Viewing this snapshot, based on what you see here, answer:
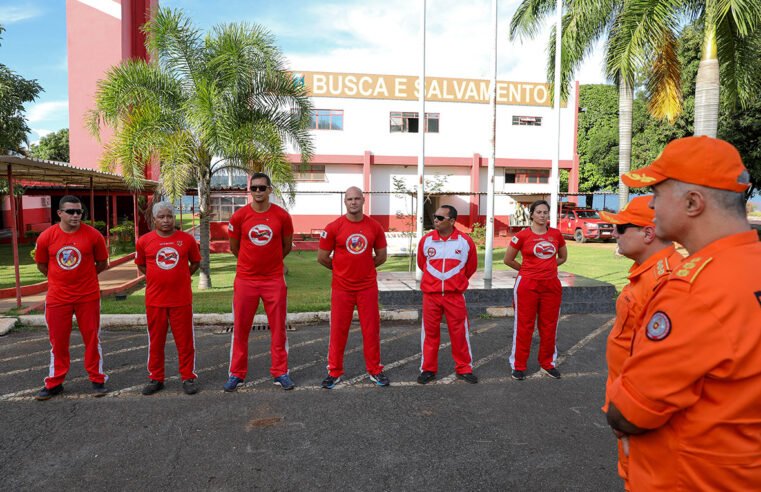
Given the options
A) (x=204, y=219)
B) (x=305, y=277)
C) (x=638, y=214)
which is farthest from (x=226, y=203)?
(x=638, y=214)

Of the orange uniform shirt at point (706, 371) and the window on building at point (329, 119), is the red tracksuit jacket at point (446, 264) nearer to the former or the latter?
the orange uniform shirt at point (706, 371)

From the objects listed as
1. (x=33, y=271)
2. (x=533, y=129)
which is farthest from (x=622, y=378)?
(x=533, y=129)

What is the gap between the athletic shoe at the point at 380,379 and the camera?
5.05 m

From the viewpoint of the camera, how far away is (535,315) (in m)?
5.45

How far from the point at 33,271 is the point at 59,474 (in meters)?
12.4

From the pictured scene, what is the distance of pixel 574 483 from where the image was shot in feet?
10.7

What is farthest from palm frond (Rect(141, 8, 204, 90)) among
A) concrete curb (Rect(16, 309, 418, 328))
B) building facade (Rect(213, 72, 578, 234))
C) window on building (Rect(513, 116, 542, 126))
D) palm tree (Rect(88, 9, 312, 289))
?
window on building (Rect(513, 116, 542, 126))

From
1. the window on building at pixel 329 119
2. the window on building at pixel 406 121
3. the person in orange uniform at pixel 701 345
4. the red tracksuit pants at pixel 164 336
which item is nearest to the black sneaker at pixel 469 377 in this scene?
the red tracksuit pants at pixel 164 336

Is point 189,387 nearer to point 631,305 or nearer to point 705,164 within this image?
point 631,305

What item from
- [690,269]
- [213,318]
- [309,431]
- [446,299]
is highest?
[690,269]

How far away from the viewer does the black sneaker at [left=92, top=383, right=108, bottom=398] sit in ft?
15.5

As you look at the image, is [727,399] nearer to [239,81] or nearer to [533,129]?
[239,81]

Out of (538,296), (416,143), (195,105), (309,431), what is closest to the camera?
(309,431)

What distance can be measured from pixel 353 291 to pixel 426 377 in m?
1.16
